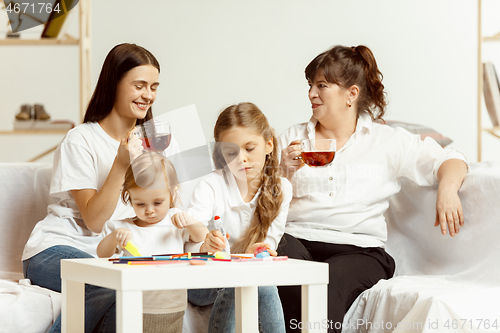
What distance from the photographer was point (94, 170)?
1339mm

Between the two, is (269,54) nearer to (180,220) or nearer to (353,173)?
(353,173)

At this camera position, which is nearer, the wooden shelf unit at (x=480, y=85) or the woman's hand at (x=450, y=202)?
the woman's hand at (x=450, y=202)

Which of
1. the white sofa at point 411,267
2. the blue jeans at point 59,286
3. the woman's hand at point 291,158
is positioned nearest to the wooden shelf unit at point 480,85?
the white sofa at point 411,267

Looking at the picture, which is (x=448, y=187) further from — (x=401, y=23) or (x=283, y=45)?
(x=401, y=23)

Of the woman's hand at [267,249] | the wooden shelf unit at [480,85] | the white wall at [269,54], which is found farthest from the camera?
the wooden shelf unit at [480,85]

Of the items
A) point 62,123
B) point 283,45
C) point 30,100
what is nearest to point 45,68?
point 30,100

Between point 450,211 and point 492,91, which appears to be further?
point 492,91

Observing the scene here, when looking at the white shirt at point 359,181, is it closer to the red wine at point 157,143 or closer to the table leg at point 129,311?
the red wine at point 157,143

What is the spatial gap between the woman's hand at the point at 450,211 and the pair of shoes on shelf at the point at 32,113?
5.46ft

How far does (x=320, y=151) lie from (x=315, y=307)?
45 cm

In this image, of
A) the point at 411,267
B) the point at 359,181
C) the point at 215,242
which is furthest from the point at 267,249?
the point at 411,267

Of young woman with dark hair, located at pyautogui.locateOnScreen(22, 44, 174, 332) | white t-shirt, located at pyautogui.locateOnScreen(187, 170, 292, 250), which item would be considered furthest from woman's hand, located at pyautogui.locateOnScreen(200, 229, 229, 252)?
young woman with dark hair, located at pyautogui.locateOnScreen(22, 44, 174, 332)

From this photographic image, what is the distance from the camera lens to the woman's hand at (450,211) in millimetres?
1380

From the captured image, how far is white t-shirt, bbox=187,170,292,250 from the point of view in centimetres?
116
